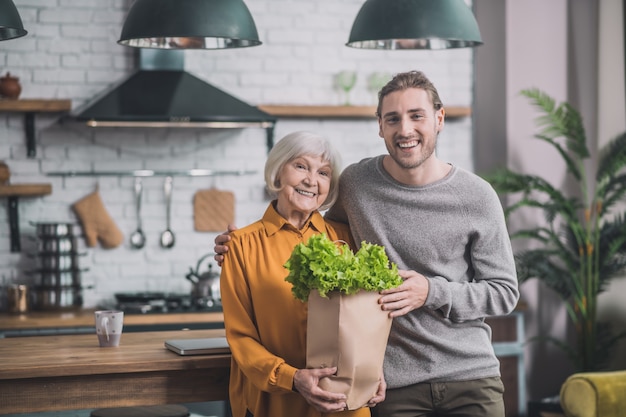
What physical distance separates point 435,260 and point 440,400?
40cm

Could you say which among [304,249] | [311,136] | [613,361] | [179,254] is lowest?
[613,361]

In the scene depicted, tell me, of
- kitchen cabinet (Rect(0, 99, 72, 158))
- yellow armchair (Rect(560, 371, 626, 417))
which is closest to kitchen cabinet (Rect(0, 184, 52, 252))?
kitchen cabinet (Rect(0, 99, 72, 158))

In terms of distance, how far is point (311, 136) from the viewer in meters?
2.76

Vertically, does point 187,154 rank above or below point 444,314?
above

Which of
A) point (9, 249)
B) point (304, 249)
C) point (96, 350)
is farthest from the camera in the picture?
point (9, 249)

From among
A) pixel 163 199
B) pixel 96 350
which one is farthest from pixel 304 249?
pixel 163 199

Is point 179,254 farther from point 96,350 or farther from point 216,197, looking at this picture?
point 96,350

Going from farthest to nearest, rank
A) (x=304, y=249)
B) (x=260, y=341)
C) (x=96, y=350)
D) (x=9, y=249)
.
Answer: (x=9, y=249), (x=96, y=350), (x=260, y=341), (x=304, y=249)

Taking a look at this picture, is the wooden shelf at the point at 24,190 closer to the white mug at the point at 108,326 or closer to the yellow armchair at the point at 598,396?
the white mug at the point at 108,326

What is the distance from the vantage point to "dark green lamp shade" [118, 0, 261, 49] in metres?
2.96

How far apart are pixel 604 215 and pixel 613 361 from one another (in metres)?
0.91

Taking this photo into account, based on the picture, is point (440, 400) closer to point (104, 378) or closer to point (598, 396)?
point (104, 378)

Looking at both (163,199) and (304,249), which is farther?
(163,199)

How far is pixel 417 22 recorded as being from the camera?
3.07 m
